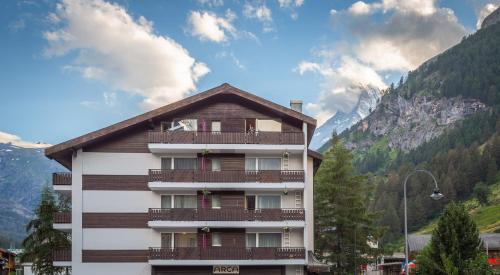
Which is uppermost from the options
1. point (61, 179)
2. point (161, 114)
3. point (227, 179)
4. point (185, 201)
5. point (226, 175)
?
point (161, 114)

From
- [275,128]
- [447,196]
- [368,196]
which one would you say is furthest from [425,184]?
[275,128]

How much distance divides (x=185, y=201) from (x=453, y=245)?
57.6ft

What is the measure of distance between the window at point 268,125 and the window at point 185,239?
8480mm

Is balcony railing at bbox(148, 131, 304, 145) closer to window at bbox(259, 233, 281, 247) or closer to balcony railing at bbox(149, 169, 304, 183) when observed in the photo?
balcony railing at bbox(149, 169, 304, 183)

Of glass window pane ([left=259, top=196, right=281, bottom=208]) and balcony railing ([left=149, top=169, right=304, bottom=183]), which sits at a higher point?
balcony railing ([left=149, top=169, right=304, bottom=183])

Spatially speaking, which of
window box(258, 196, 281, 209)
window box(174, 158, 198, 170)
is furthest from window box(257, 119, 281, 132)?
window box(174, 158, 198, 170)

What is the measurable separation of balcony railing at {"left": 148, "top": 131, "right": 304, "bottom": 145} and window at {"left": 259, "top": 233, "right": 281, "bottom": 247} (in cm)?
620

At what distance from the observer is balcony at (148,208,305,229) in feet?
135

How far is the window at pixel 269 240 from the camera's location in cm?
4266

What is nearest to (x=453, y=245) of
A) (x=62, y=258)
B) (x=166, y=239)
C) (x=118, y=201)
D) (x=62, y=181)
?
(x=166, y=239)

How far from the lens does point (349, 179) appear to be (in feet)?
183

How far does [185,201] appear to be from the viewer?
140 feet

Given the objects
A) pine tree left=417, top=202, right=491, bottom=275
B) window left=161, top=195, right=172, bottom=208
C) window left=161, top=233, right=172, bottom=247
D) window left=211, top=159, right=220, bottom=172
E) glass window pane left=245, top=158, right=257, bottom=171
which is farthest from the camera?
glass window pane left=245, top=158, right=257, bottom=171

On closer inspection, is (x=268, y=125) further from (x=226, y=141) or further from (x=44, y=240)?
(x=44, y=240)
